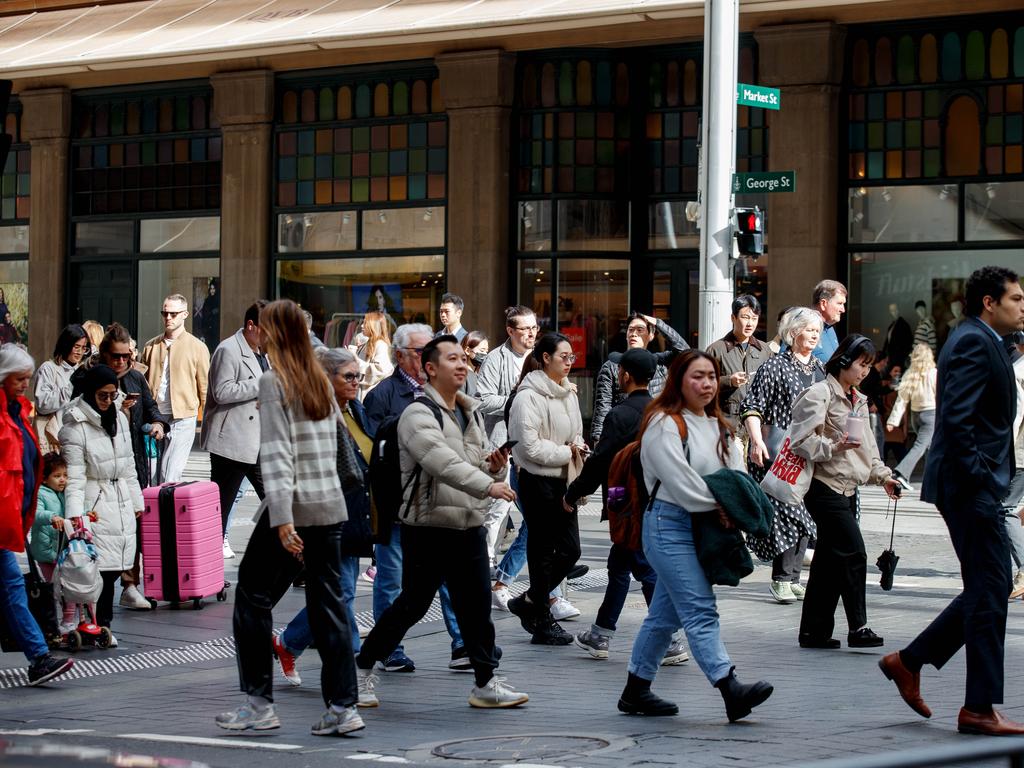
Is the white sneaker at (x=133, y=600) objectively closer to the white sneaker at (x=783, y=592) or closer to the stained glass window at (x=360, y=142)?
→ the white sneaker at (x=783, y=592)

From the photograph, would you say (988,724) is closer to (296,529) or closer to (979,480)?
(979,480)

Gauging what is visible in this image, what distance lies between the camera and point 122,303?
82.6 feet

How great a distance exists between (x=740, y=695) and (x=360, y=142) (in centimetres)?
1682

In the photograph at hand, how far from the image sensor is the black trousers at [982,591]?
6703 mm

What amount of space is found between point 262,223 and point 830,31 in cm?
821

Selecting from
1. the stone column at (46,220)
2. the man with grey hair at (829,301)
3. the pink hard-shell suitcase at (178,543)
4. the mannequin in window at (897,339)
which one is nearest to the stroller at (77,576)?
the pink hard-shell suitcase at (178,543)

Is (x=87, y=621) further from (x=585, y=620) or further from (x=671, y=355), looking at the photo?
(x=671, y=355)

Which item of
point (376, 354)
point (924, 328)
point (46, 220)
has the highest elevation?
point (46, 220)

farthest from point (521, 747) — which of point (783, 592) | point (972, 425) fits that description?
point (783, 592)

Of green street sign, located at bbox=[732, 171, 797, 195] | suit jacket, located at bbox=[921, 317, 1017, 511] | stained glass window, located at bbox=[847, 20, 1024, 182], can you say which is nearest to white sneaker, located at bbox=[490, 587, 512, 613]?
suit jacket, located at bbox=[921, 317, 1017, 511]

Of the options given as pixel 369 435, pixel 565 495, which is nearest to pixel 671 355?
pixel 565 495

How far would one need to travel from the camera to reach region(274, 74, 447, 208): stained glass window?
73.7 ft

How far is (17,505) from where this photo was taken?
820 centimetres

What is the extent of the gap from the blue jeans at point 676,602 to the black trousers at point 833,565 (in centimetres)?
194
